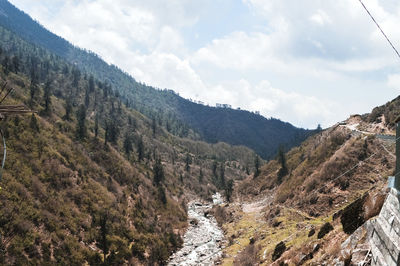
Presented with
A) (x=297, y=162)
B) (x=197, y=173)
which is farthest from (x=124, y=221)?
(x=197, y=173)

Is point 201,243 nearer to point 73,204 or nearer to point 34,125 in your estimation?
point 73,204

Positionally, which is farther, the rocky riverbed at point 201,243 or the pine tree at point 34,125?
the pine tree at point 34,125

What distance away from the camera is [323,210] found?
46406 millimetres

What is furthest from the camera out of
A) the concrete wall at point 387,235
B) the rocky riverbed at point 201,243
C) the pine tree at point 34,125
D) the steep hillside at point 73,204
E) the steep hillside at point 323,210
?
the pine tree at point 34,125

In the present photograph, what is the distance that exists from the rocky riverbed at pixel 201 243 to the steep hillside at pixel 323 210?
3024 millimetres

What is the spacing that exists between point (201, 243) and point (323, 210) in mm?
28069

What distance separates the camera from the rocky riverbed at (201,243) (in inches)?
1975

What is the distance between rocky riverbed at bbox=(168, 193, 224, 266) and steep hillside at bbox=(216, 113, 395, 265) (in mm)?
3024

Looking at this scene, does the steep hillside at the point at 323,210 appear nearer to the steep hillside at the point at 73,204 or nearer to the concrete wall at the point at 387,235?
the concrete wall at the point at 387,235

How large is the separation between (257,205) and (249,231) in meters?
28.4

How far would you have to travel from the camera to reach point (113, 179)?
71.1 m

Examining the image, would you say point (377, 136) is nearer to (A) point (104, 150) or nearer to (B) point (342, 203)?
(B) point (342, 203)

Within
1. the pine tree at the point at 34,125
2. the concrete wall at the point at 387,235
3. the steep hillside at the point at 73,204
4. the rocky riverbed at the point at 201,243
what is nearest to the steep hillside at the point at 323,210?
the concrete wall at the point at 387,235

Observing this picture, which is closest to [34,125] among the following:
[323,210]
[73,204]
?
[73,204]
